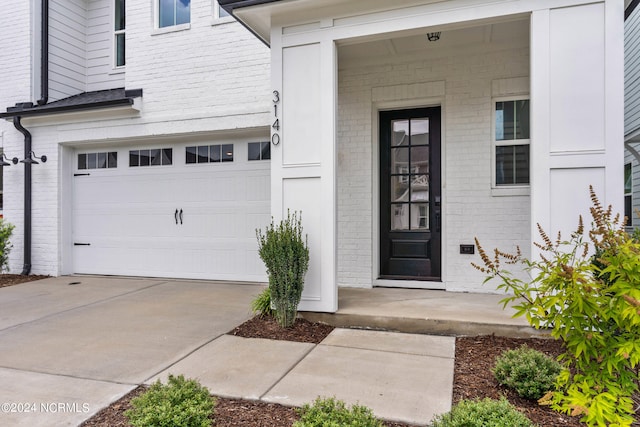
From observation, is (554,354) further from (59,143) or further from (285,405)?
(59,143)

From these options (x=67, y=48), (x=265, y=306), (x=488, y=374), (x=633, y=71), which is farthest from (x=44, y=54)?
(x=633, y=71)

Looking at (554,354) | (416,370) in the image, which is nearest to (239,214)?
(416,370)

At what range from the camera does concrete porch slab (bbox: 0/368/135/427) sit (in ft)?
7.80

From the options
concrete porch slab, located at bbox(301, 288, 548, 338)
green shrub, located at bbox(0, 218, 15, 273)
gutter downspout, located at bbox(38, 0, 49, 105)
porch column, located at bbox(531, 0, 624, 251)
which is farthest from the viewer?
gutter downspout, located at bbox(38, 0, 49, 105)

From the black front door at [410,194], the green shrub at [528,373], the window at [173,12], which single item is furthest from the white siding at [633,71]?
the window at [173,12]

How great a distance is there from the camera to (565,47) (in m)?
3.53

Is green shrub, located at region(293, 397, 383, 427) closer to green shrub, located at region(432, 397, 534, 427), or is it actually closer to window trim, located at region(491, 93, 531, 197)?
green shrub, located at region(432, 397, 534, 427)

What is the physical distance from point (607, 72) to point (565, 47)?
0.40m

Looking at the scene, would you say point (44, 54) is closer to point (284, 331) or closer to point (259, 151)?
point (259, 151)

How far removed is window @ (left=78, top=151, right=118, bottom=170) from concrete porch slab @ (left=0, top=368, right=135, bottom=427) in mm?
4793

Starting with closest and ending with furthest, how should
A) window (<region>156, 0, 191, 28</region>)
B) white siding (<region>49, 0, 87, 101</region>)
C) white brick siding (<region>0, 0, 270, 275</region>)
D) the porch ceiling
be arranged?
the porch ceiling → white brick siding (<region>0, 0, 270, 275</region>) → window (<region>156, 0, 191, 28</region>) → white siding (<region>49, 0, 87, 101</region>)

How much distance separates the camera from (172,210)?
6.72 metres

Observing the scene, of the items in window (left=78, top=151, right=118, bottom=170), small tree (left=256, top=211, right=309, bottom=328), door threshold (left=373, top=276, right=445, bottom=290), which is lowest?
door threshold (left=373, top=276, right=445, bottom=290)

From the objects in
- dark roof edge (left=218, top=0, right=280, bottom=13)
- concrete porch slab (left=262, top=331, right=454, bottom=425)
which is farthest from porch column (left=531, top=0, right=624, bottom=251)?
dark roof edge (left=218, top=0, right=280, bottom=13)
